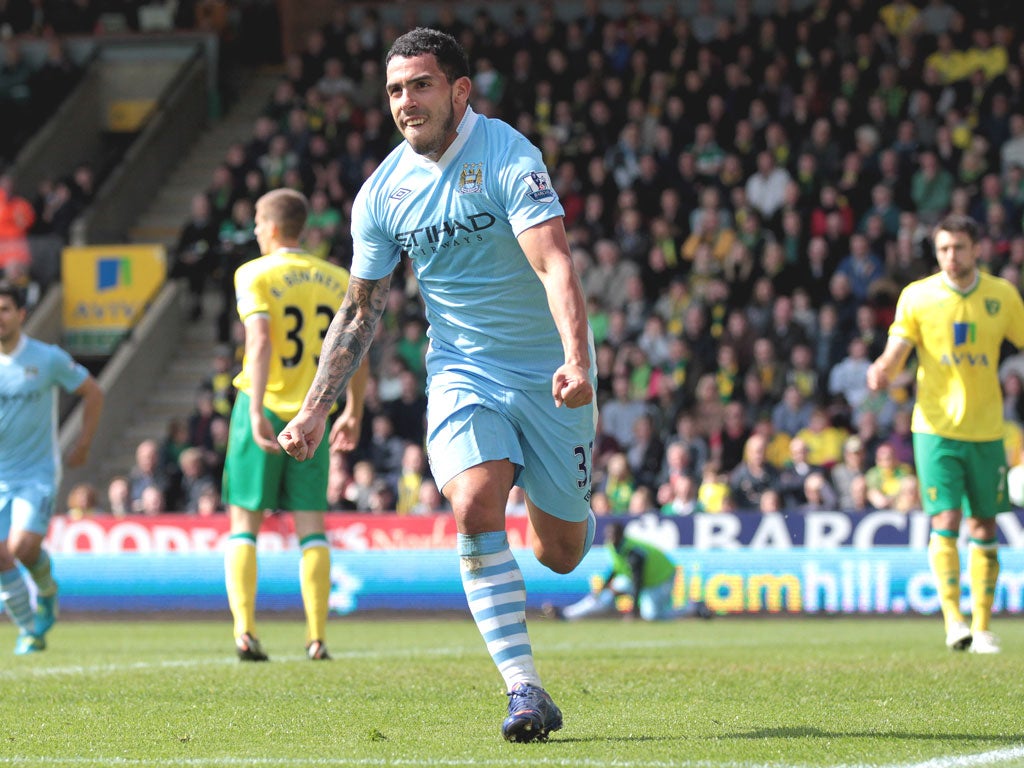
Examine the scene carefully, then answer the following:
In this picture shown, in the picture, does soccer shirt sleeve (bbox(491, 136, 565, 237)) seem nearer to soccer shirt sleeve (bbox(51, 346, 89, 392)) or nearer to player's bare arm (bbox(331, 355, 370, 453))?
player's bare arm (bbox(331, 355, 370, 453))

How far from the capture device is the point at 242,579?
914 centimetres

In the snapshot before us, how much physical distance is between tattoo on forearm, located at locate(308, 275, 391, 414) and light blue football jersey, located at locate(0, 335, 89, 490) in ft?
16.8

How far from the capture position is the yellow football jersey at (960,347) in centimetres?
964

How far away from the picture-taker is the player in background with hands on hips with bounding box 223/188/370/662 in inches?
359

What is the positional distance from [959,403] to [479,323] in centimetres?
460

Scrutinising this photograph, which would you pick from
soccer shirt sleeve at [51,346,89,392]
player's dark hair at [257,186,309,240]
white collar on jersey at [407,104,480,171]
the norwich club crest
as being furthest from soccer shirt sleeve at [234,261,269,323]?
the norwich club crest

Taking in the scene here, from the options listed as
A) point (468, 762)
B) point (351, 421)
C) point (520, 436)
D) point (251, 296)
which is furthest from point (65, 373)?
point (468, 762)

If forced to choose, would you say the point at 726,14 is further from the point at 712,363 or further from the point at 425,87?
the point at 425,87

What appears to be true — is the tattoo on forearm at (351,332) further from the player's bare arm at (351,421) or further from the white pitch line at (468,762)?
the white pitch line at (468,762)

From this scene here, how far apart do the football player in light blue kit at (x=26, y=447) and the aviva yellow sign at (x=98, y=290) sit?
1295cm

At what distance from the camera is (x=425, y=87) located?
5.75 meters

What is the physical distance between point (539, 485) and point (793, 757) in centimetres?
145

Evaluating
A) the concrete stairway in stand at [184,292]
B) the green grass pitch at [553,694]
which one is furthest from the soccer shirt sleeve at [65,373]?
the concrete stairway in stand at [184,292]

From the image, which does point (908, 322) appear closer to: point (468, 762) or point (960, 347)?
point (960, 347)
